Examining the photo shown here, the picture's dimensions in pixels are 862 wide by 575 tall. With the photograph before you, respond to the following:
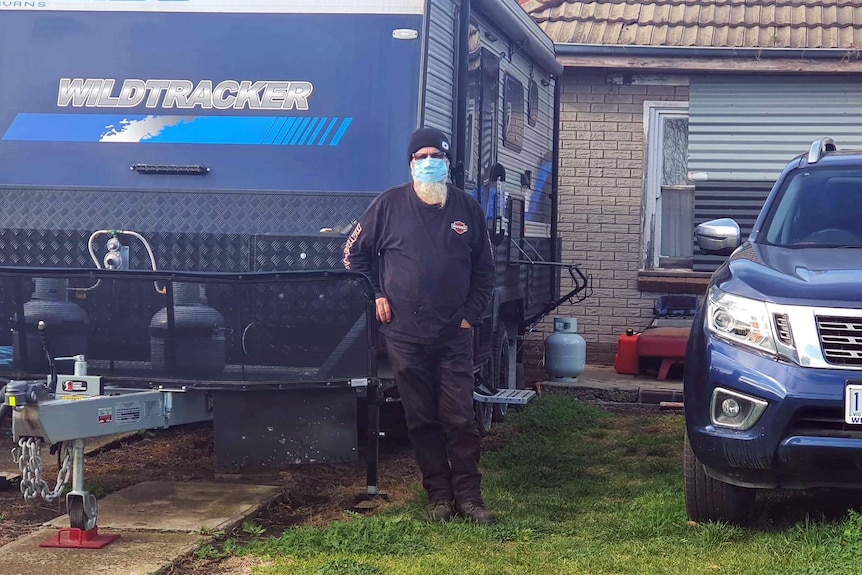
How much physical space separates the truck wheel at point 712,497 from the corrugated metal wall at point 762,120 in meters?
7.33

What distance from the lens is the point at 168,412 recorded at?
5547 mm

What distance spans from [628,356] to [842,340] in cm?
654

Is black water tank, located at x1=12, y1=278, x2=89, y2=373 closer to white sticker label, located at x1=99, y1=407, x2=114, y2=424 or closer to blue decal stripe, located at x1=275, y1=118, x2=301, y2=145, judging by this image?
white sticker label, located at x1=99, y1=407, x2=114, y2=424

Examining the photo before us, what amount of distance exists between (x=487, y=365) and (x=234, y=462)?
3.09 meters

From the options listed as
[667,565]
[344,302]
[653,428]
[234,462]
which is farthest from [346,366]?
[653,428]

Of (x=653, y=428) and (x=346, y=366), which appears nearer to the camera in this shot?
(x=346, y=366)

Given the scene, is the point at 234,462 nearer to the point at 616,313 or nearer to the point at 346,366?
the point at 346,366

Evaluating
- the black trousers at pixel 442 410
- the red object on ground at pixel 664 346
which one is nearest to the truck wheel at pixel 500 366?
the red object on ground at pixel 664 346

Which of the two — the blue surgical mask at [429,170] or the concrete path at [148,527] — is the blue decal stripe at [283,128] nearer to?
the blue surgical mask at [429,170]

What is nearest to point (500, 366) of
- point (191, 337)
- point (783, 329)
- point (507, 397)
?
point (507, 397)

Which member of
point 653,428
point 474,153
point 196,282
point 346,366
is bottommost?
point 653,428

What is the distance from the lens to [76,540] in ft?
16.5

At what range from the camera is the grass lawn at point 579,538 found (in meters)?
4.77

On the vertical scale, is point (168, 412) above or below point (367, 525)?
above
